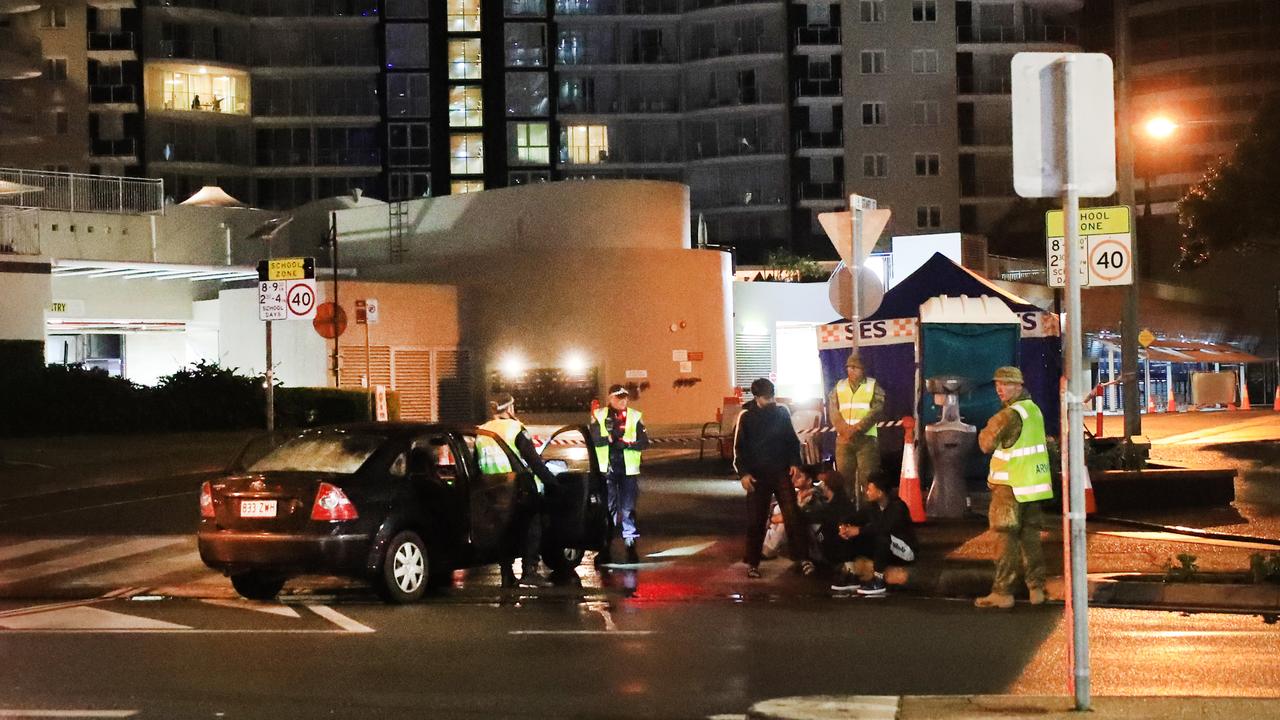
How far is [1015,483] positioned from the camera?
39.0 ft

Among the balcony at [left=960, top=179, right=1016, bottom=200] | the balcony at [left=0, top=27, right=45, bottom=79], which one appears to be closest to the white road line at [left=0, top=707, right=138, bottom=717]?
the balcony at [left=0, top=27, right=45, bottom=79]

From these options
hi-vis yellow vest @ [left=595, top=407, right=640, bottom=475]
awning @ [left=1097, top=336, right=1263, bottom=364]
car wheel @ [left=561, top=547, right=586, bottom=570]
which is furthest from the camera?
awning @ [left=1097, top=336, right=1263, bottom=364]

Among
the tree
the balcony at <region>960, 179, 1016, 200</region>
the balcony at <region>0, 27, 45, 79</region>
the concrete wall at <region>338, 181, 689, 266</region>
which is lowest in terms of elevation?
the tree

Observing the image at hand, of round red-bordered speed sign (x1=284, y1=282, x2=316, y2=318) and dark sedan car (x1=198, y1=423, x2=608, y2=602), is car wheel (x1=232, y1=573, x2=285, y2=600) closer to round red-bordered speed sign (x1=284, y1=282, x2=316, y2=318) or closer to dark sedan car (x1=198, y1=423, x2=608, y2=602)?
dark sedan car (x1=198, y1=423, x2=608, y2=602)

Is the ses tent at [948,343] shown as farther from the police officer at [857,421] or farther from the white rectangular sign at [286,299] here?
the white rectangular sign at [286,299]

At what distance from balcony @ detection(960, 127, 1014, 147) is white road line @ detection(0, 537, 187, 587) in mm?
62079

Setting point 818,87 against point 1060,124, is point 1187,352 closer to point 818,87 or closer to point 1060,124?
point 818,87

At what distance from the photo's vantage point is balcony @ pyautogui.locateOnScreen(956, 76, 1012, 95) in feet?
246

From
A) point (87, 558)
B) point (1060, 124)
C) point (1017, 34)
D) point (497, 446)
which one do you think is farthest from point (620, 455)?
point (1017, 34)

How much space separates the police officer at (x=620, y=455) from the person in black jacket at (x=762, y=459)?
156cm

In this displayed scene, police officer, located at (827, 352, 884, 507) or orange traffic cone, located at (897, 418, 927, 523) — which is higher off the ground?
police officer, located at (827, 352, 884, 507)

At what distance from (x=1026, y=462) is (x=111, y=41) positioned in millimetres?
68844

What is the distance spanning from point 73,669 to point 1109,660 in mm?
6409

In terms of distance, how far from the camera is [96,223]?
4747 cm
